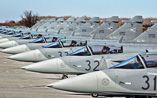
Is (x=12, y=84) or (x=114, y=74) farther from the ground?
(x=114, y=74)

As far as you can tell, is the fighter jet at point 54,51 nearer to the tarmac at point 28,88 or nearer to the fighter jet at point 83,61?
the tarmac at point 28,88

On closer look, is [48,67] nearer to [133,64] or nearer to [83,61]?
[83,61]

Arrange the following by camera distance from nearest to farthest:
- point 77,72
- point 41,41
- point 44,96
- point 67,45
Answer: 1. point 44,96
2. point 77,72
3. point 67,45
4. point 41,41

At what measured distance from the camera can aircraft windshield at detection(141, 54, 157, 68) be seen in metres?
12.5

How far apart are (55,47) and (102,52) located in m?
5.21

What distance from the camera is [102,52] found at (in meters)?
18.0

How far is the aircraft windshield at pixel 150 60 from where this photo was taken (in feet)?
41.0

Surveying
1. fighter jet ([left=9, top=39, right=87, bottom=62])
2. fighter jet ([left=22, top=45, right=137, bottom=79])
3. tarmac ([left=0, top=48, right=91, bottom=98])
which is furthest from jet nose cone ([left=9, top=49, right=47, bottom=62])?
fighter jet ([left=22, top=45, right=137, bottom=79])

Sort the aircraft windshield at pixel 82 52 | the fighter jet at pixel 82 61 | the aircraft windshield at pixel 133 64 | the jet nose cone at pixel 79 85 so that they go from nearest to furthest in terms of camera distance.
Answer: the jet nose cone at pixel 79 85 → the aircraft windshield at pixel 133 64 → the fighter jet at pixel 82 61 → the aircraft windshield at pixel 82 52

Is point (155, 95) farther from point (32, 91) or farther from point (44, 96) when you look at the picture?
point (32, 91)

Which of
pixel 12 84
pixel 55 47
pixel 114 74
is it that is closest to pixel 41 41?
pixel 55 47

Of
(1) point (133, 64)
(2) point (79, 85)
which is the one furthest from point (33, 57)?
(2) point (79, 85)

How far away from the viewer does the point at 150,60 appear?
1265 centimetres

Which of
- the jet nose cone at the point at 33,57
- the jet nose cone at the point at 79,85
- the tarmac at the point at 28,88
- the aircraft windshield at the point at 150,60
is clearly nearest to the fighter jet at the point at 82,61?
the tarmac at the point at 28,88
